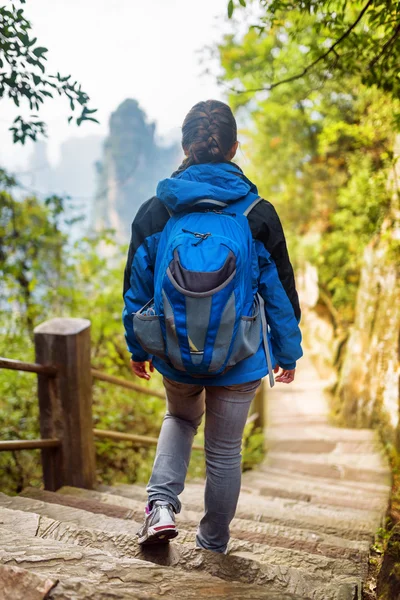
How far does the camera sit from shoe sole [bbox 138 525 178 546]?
5.29 feet

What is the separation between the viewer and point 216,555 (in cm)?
162

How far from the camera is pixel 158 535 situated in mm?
1615

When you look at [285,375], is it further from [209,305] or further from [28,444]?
[28,444]

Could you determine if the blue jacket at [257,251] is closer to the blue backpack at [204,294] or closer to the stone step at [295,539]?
the blue backpack at [204,294]

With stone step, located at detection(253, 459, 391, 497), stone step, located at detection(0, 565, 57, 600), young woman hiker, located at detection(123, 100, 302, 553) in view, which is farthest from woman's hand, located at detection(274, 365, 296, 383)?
stone step, located at detection(253, 459, 391, 497)

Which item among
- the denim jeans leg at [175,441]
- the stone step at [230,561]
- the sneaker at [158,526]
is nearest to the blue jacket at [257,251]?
the denim jeans leg at [175,441]

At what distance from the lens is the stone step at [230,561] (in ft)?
4.95

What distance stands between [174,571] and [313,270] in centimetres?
992

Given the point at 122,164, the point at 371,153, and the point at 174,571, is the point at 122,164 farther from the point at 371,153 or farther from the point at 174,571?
the point at 174,571

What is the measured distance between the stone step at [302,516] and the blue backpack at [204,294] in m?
1.13

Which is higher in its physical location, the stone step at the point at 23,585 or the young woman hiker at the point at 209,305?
the young woman hiker at the point at 209,305

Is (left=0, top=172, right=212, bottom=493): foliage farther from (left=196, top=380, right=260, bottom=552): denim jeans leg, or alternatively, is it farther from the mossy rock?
the mossy rock

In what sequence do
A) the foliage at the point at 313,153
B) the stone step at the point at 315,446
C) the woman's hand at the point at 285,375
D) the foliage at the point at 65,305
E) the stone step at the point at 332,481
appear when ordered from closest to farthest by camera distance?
the woman's hand at the point at 285,375 < the stone step at the point at 332,481 < the foliage at the point at 65,305 < the stone step at the point at 315,446 < the foliage at the point at 313,153

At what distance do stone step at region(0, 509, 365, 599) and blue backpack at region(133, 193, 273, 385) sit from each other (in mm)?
583
